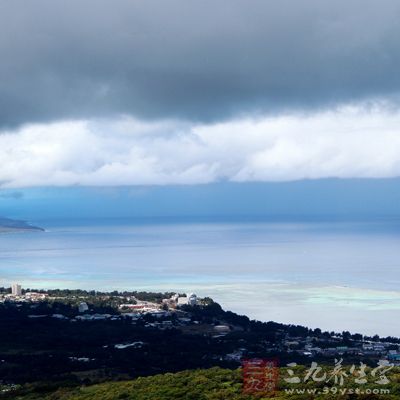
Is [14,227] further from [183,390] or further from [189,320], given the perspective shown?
[183,390]

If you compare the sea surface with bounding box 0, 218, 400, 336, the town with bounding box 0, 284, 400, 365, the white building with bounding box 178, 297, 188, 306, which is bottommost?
the town with bounding box 0, 284, 400, 365

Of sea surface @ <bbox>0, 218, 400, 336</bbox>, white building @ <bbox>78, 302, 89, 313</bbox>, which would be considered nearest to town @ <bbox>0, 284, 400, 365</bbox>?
white building @ <bbox>78, 302, 89, 313</bbox>

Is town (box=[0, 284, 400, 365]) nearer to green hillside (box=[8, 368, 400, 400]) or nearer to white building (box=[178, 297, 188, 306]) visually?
white building (box=[178, 297, 188, 306])

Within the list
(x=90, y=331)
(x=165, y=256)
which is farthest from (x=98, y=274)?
(x=90, y=331)

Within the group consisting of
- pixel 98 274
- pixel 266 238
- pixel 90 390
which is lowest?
pixel 90 390

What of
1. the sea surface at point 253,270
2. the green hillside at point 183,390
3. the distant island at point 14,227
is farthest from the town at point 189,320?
the distant island at point 14,227

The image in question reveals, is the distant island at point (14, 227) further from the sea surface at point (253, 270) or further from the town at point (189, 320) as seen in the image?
the town at point (189, 320)

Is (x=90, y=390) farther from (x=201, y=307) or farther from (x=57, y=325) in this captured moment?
(x=201, y=307)

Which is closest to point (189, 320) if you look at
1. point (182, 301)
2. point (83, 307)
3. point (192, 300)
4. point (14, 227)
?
point (192, 300)
